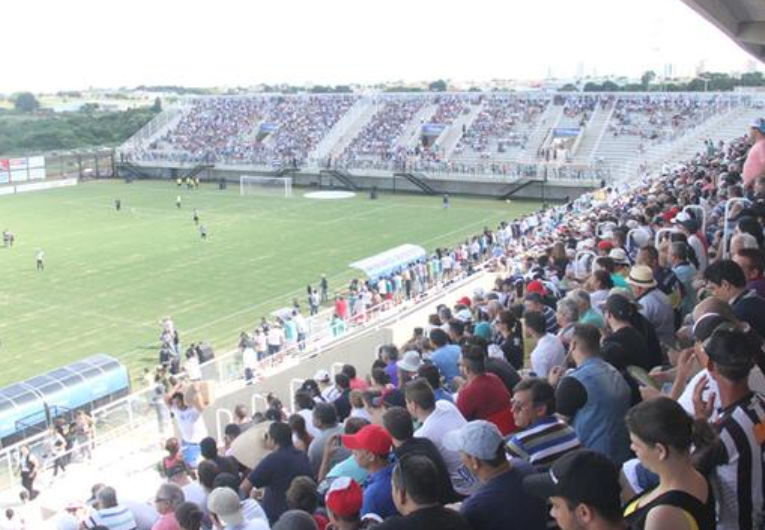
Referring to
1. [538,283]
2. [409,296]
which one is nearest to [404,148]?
[409,296]

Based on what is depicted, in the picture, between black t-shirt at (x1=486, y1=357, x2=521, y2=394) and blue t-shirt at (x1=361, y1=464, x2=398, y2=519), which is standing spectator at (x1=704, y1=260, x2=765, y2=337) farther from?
blue t-shirt at (x1=361, y1=464, x2=398, y2=519)

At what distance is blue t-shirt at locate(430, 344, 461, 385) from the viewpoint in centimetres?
754

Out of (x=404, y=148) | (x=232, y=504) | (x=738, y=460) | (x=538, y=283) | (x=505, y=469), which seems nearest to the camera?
(x=738, y=460)

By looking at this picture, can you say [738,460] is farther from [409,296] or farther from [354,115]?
[354,115]

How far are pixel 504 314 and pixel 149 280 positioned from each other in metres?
22.7

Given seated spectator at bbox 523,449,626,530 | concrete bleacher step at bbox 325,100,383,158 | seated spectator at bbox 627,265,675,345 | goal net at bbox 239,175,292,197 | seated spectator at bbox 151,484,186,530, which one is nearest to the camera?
seated spectator at bbox 523,449,626,530

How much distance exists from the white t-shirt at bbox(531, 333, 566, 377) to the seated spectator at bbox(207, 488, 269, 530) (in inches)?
104

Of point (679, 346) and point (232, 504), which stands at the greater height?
point (679, 346)

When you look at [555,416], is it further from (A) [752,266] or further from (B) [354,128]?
(B) [354,128]

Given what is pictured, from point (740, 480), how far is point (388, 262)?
68.5 ft

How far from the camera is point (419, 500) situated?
11.4 feet

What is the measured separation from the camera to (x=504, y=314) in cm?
763

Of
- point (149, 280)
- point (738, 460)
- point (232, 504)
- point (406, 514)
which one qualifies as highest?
point (738, 460)

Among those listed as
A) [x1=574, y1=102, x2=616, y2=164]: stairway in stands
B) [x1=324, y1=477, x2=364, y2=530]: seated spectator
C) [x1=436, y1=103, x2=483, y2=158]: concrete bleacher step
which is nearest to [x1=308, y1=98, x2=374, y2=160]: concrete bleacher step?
[x1=436, y1=103, x2=483, y2=158]: concrete bleacher step
